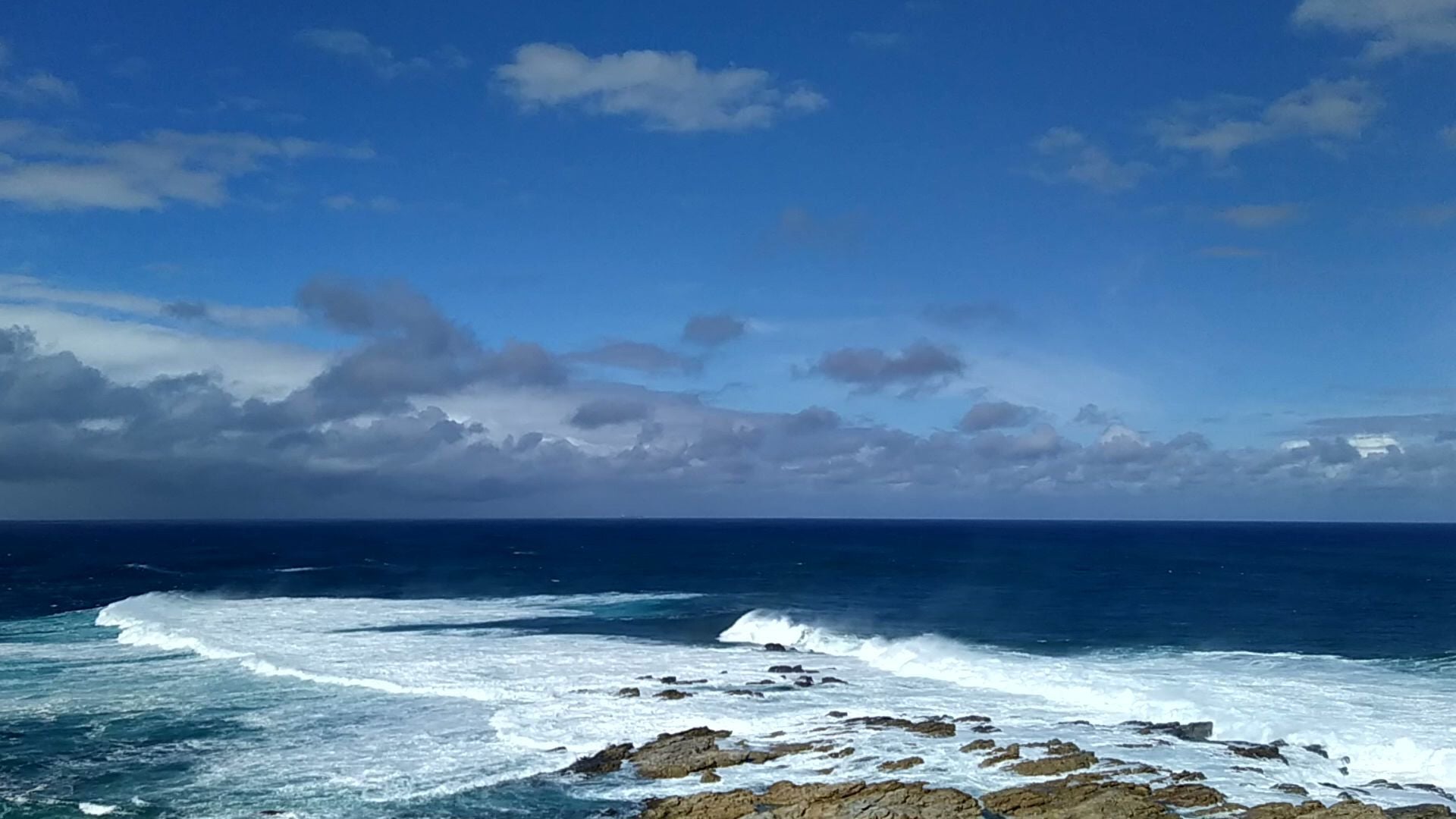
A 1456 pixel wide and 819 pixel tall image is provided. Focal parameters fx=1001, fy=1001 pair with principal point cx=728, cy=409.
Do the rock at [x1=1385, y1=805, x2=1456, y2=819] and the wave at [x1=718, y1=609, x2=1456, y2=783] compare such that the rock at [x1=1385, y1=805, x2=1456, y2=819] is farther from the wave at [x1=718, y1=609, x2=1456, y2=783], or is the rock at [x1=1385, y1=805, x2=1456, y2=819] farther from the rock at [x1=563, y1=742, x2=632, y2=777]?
the rock at [x1=563, y1=742, x2=632, y2=777]

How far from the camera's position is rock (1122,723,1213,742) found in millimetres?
30984

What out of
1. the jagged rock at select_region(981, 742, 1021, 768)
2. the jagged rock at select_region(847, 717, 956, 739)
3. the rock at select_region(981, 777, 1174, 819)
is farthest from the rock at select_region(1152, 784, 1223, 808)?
the jagged rock at select_region(847, 717, 956, 739)

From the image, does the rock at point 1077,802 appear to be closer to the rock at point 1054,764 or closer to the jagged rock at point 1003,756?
the rock at point 1054,764

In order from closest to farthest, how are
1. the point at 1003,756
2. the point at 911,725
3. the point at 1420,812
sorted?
the point at 1420,812
the point at 1003,756
the point at 911,725

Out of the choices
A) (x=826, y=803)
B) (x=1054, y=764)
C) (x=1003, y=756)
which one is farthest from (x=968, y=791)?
(x=826, y=803)

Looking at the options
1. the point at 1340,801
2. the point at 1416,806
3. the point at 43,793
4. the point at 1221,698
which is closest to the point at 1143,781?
the point at 1340,801

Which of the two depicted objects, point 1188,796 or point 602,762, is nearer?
point 1188,796

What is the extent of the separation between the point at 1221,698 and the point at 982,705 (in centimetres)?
911

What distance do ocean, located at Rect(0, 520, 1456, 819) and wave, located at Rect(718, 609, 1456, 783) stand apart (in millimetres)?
172

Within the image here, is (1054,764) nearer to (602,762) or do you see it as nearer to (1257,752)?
(1257,752)

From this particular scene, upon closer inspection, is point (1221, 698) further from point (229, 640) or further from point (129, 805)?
point (229, 640)

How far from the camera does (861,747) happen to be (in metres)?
29.0

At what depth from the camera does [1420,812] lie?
22719 millimetres

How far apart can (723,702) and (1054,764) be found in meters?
13.4
